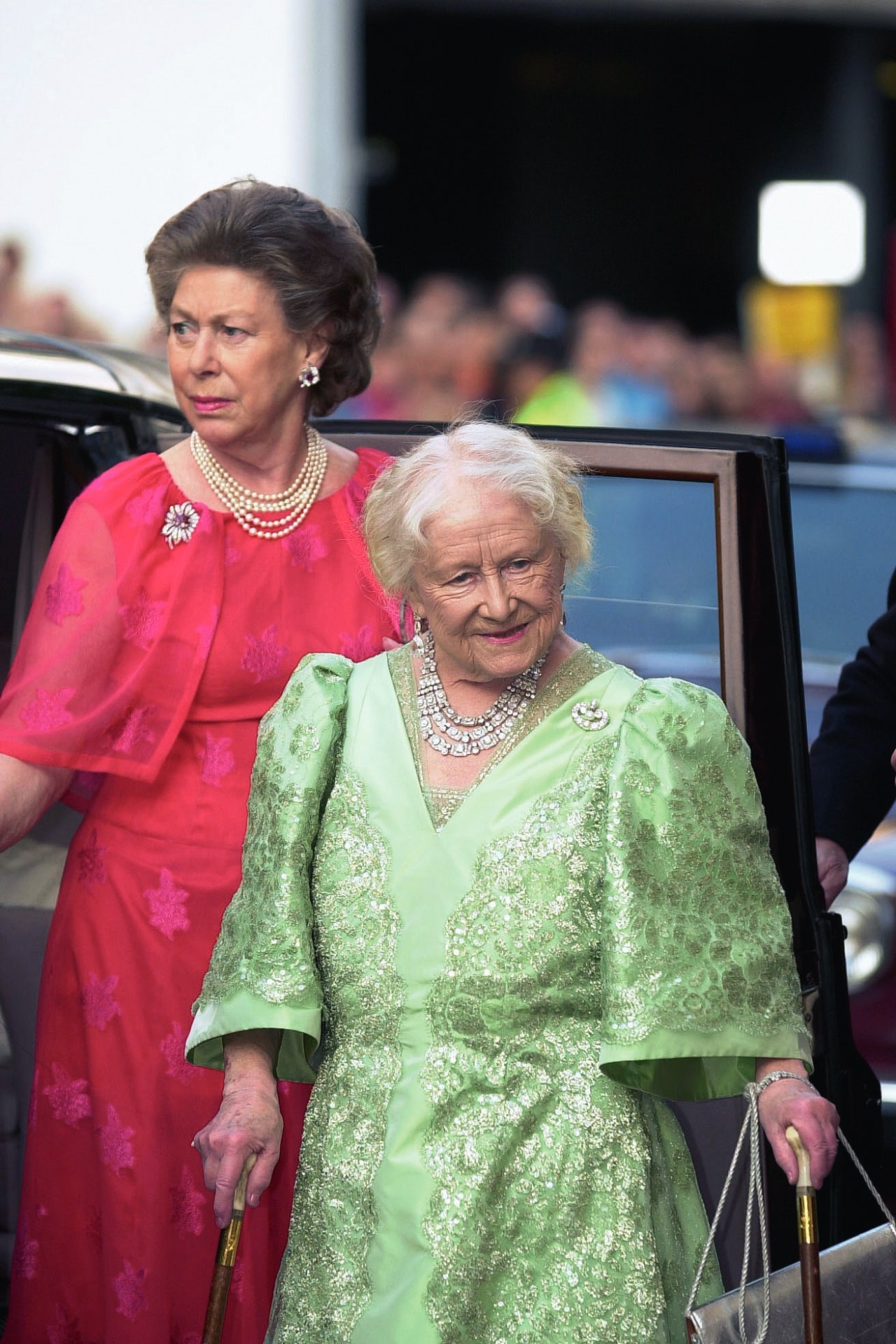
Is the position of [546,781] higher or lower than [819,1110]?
higher

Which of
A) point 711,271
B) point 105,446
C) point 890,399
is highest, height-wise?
point 711,271

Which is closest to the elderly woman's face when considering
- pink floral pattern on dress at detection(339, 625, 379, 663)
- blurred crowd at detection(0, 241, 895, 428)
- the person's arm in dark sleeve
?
pink floral pattern on dress at detection(339, 625, 379, 663)

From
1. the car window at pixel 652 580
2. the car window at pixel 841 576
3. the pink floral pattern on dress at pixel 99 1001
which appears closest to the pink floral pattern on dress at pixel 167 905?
the pink floral pattern on dress at pixel 99 1001

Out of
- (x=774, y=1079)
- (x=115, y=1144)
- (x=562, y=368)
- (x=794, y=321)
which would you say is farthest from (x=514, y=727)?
(x=794, y=321)

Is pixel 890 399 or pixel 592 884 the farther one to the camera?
pixel 890 399

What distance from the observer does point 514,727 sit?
7.91 feet

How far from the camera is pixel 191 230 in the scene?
2822mm

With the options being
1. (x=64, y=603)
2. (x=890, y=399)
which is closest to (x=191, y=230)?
(x=64, y=603)

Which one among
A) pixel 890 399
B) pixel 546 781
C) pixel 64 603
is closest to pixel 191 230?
pixel 64 603

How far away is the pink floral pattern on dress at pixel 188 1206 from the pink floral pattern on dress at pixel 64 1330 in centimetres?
26

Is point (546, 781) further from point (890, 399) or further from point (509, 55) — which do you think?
point (509, 55)

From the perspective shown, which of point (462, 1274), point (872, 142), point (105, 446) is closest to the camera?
point (462, 1274)

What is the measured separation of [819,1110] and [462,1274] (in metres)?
0.46

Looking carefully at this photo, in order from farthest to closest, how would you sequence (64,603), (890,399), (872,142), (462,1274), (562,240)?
(562,240), (872,142), (890,399), (64,603), (462,1274)
